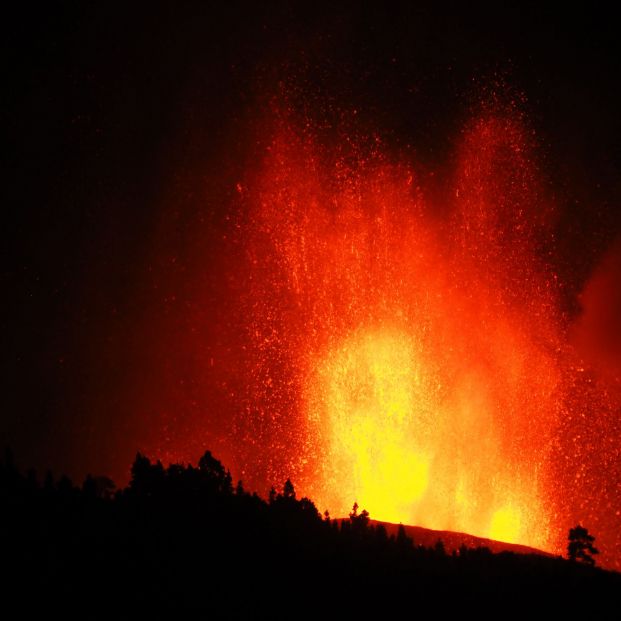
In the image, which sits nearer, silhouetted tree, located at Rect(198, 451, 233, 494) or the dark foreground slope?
the dark foreground slope

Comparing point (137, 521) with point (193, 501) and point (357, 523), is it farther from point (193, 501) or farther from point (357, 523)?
point (357, 523)

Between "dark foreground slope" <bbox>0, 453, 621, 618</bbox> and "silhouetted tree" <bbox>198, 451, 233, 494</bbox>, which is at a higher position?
"silhouetted tree" <bbox>198, 451, 233, 494</bbox>

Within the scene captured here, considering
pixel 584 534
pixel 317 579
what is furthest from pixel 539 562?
pixel 317 579

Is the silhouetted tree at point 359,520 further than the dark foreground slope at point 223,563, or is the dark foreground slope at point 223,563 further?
the silhouetted tree at point 359,520

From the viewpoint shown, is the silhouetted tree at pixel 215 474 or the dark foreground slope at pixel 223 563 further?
the silhouetted tree at pixel 215 474

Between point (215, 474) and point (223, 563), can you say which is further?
point (215, 474)

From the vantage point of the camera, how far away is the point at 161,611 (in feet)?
170

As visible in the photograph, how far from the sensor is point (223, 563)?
6191 centimetres

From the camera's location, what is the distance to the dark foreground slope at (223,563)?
53469 mm

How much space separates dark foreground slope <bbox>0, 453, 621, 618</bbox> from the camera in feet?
175

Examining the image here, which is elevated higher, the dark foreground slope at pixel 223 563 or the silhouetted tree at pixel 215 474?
the silhouetted tree at pixel 215 474

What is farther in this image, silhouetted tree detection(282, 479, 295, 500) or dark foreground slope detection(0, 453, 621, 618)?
silhouetted tree detection(282, 479, 295, 500)

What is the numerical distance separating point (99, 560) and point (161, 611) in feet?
24.1

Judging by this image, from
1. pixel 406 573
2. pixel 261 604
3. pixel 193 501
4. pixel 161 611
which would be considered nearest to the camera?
pixel 161 611
